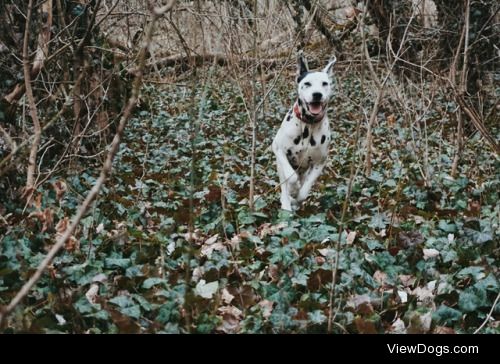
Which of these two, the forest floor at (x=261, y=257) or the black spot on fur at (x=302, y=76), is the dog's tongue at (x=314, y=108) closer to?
the black spot on fur at (x=302, y=76)

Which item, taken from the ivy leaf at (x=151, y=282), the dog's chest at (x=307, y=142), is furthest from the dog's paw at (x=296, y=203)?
the ivy leaf at (x=151, y=282)

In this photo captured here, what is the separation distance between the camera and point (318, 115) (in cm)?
704

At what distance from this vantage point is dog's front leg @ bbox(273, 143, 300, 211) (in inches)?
264

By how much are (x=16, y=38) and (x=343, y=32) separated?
7.67 meters

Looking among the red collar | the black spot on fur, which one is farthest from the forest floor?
the black spot on fur

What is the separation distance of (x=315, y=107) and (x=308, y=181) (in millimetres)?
712

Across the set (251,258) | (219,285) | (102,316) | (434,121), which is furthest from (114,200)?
(434,121)

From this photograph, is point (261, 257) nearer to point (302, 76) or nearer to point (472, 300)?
point (472, 300)

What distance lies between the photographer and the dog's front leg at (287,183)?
6.70m

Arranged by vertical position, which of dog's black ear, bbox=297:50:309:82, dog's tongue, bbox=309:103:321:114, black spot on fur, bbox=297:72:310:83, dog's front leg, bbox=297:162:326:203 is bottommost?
dog's front leg, bbox=297:162:326:203

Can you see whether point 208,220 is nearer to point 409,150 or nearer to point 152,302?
point 152,302
